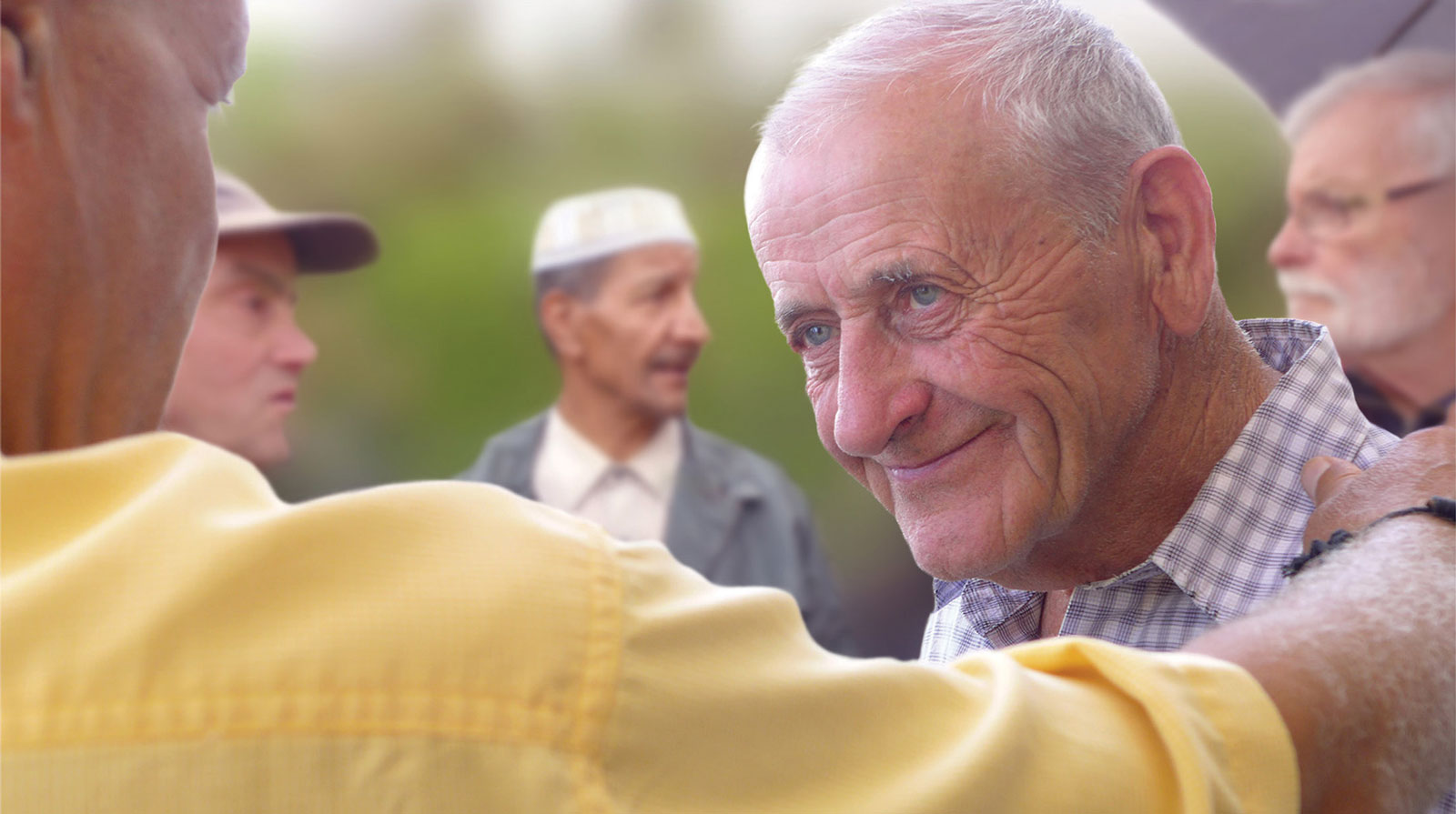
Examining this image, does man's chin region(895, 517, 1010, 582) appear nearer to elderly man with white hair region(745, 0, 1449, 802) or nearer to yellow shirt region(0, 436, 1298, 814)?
Result: elderly man with white hair region(745, 0, 1449, 802)

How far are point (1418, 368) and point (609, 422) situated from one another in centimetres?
241

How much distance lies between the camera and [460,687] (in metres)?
0.71

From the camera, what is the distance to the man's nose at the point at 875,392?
4.52 feet

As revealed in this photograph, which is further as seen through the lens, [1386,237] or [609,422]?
[609,422]

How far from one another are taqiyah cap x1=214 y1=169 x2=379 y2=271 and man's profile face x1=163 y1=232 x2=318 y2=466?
5 cm

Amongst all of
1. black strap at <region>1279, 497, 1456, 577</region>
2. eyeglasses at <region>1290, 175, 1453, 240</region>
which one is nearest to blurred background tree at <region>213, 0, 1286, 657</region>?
eyeglasses at <region>1290, 175, 1453, 240</region>

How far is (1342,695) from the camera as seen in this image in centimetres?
88

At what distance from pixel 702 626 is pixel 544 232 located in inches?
139

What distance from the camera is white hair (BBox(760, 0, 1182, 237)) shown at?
4.32 ft

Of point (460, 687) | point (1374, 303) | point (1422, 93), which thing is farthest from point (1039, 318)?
point (1422, 93)

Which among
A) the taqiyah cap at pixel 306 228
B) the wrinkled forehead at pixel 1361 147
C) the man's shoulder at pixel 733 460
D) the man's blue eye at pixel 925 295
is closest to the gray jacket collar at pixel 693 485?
the man's shoulder at pixel 733 460

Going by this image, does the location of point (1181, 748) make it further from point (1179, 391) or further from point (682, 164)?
point (682, 164)

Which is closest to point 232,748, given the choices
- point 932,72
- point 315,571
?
point 315,571

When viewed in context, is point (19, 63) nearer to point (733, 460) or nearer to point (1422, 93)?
point (733, 460)
